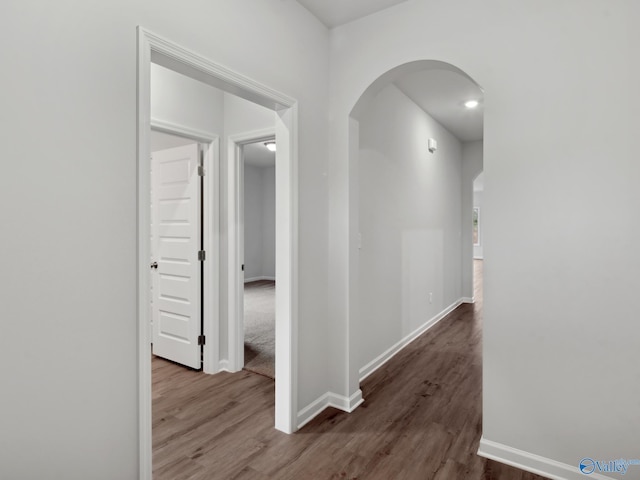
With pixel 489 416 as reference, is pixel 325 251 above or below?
above

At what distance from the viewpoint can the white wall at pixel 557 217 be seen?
1744 mm

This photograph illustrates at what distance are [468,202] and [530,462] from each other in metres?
5.02

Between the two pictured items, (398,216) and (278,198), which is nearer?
(278,198)

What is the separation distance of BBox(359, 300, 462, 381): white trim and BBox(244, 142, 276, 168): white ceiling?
4192 millimetres

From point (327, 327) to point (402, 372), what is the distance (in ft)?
3.62

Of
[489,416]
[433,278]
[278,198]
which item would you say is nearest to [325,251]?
[278,198]

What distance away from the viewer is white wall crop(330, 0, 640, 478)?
Result: 1744 millimetres

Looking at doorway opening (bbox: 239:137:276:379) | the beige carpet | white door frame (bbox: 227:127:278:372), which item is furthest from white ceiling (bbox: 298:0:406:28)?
doorway opening (bbox: 239:137:276:379)

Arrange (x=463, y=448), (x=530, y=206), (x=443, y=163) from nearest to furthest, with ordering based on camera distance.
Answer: (x=530, y=206), (x=463, y=448), (x=443, y=163)

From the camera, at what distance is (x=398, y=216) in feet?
12.7

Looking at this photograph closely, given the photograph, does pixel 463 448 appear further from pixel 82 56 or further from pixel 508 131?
pixel 82 56

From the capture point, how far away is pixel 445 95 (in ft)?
13.1

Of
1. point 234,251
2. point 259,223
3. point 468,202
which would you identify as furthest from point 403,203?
point 259,223

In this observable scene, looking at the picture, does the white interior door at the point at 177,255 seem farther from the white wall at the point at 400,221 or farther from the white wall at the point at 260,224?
the white wall at the point at 260,224
